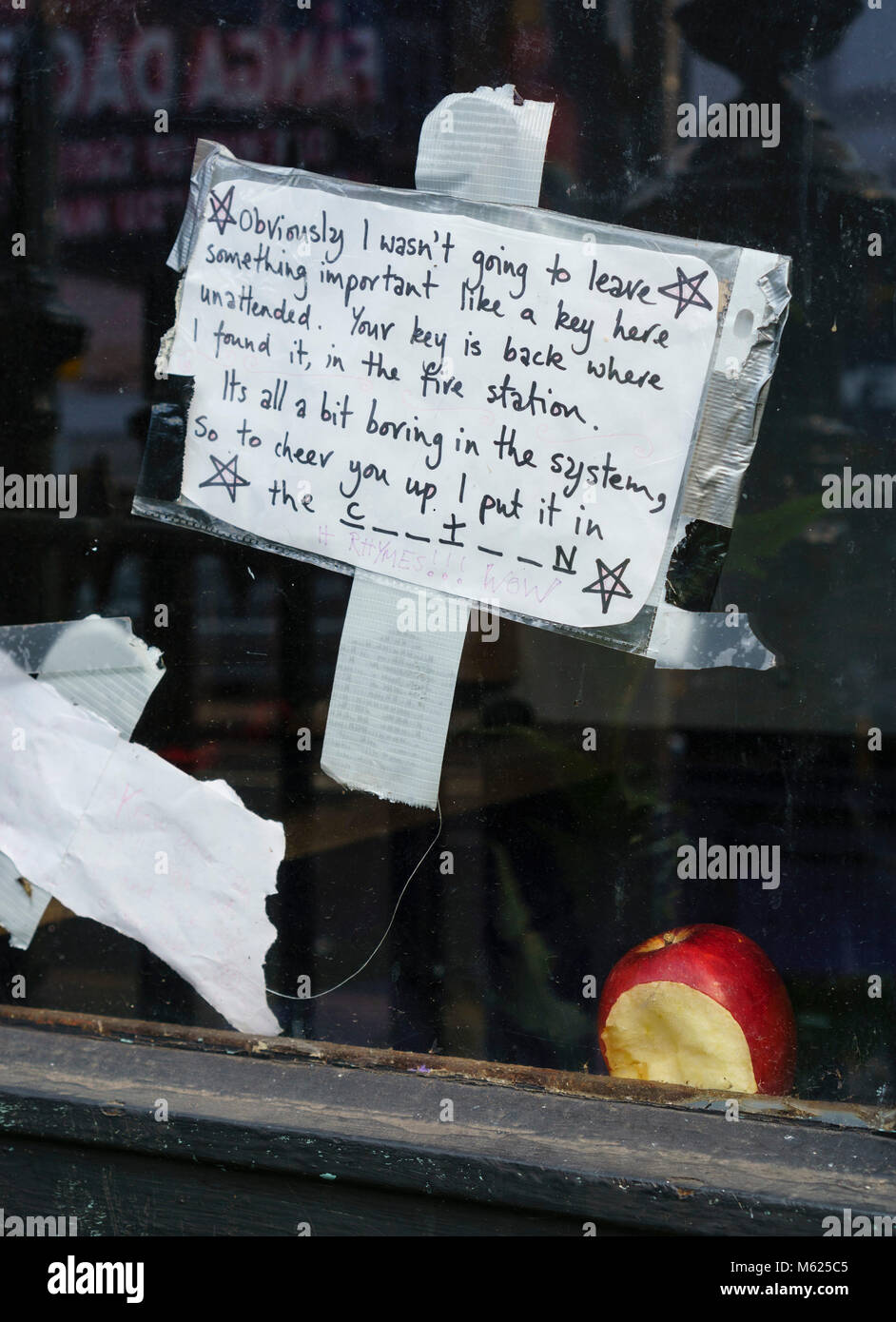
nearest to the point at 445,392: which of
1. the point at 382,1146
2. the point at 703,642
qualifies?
the point at 703,642

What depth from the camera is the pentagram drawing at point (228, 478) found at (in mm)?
2088

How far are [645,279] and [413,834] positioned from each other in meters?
1.10

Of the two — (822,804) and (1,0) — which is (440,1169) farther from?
(1,0)

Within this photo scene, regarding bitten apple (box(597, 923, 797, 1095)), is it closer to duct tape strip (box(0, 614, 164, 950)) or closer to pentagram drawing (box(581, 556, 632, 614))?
pentagram drawing (box(581, 556, 632, 614))

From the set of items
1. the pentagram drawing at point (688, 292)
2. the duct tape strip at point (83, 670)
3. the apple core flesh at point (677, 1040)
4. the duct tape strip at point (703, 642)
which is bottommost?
the apple core flesh at point (677, 1040)

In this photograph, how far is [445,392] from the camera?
1941 mm

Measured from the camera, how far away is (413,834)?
2.07 meters
